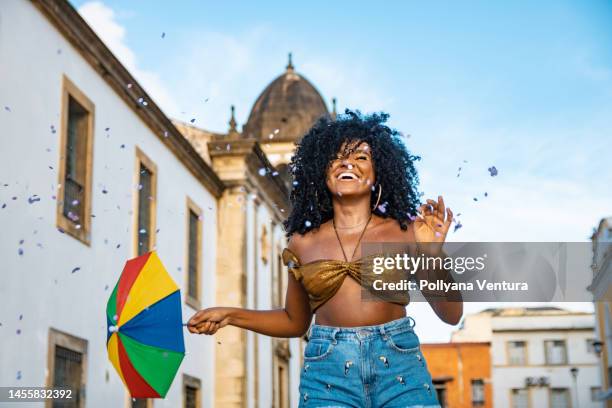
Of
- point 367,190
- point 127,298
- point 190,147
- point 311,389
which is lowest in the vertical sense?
point 311,389

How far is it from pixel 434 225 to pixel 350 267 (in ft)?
1.19

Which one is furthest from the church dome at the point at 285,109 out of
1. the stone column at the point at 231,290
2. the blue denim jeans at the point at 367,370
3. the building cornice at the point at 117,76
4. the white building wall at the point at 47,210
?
the blue denim jeans at the point at 367,370

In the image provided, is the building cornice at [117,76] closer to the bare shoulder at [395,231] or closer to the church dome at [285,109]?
the bare shoulder at [395,231]

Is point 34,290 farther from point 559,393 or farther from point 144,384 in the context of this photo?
point 559,393

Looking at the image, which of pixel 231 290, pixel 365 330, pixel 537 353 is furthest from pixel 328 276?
pixel 537 353

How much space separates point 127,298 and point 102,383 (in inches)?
347

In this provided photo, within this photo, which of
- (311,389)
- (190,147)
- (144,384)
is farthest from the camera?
(190,147)

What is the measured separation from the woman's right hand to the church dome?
93.3 ft

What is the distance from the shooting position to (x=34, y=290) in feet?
35.0

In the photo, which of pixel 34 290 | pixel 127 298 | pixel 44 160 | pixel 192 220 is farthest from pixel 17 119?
pixel 192 220

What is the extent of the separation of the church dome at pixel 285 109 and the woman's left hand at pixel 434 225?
28.5 meters

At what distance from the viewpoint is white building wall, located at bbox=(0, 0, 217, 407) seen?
10.1 metres

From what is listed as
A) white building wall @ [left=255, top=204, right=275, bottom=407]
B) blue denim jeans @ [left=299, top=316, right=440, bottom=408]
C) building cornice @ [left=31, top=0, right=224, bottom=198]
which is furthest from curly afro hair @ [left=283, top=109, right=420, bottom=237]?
white building wall @ [left=255, top=204, right=275, bottom=407]

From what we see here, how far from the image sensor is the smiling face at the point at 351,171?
382 centimetres
